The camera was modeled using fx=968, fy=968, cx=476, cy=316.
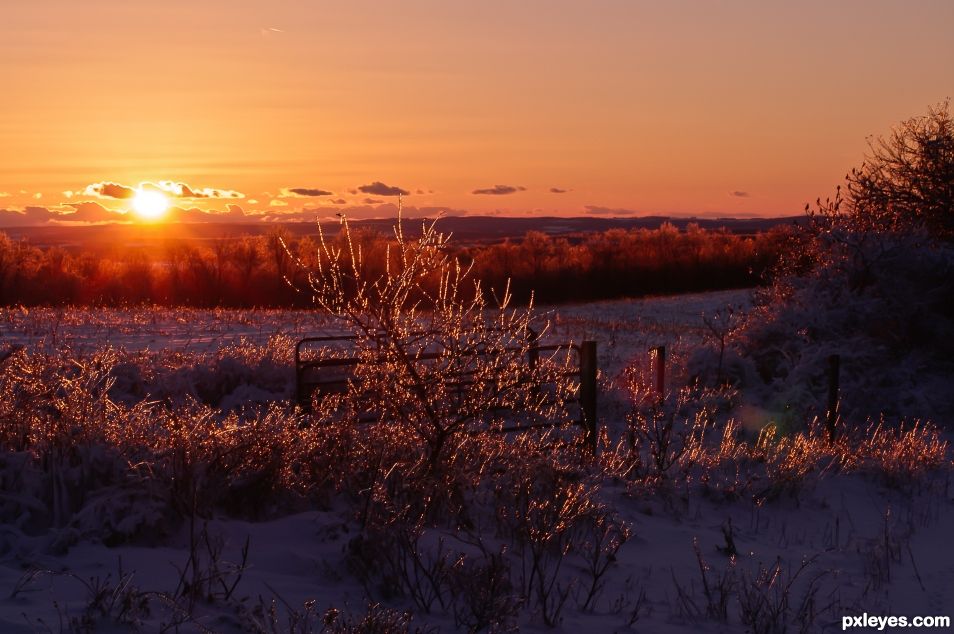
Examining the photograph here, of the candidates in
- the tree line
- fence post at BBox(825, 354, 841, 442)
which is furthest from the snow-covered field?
the tree line

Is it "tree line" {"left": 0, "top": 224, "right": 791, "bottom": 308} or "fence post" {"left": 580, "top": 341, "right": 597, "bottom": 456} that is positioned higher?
"fence post" {"left": 580, "top": 341, "right": 597, "bottom": 456}

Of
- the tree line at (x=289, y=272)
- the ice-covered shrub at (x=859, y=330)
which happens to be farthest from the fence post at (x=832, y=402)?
the tree line at (x=289, y=272)

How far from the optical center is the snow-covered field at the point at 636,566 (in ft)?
17.0

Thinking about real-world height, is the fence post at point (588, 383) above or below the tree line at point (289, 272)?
above

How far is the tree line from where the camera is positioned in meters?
41.5

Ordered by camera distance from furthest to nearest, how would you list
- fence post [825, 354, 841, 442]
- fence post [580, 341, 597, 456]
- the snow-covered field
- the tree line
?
the tree line
fence post [825, 354, 841, 442]
fence post [580, 341, 597, 456]
the snow-covered field

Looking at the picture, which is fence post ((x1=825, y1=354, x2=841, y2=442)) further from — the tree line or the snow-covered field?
the tree line

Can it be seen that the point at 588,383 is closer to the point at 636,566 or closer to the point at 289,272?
the point at 636,566

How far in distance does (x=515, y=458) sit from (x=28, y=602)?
13.3 feet

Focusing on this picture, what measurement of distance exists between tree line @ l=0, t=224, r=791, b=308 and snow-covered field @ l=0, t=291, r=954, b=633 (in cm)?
2446

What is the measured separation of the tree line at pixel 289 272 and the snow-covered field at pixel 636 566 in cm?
2446

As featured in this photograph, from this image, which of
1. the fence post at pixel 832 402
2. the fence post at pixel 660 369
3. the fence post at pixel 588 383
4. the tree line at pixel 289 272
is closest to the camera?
the fence post at pixel 588 383

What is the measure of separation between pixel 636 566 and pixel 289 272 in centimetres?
4130

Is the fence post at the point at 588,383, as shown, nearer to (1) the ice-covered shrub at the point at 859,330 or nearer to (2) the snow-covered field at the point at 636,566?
(2) the snow-covered field at the point at 636,566
